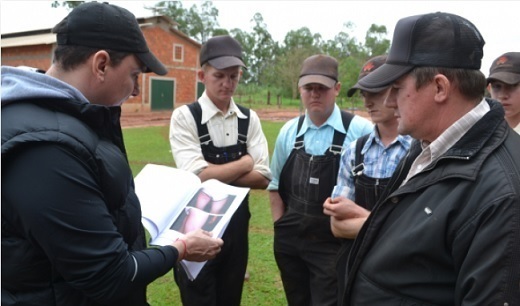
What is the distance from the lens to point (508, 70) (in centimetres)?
353

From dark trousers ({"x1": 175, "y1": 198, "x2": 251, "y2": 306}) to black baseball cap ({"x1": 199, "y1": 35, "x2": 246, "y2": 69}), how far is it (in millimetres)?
1069

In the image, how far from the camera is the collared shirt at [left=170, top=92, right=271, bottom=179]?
9.75ft

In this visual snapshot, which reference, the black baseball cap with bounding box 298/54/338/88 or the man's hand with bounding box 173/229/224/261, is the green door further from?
the man's hand with bounding box 173/229/224/261

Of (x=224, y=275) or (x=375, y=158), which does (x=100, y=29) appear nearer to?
(x=375, y=158)

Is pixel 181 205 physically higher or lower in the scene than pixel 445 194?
lower

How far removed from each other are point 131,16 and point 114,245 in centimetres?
93

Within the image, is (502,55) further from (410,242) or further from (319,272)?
(410,242)

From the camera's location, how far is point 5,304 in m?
1.47

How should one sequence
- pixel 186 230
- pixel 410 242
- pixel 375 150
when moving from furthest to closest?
pixel 375 150
pixel 186 230
pixel 410 242

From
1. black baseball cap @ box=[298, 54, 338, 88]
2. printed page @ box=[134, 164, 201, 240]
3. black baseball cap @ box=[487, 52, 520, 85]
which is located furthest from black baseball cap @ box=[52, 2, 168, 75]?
black baseball cap @ box=[487, 52, 520, 85]

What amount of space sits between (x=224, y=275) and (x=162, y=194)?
3.48 feet

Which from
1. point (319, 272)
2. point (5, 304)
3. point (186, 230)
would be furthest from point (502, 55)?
point (5, 304)

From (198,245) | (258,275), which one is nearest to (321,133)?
(198,245)

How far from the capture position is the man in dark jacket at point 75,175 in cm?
134
